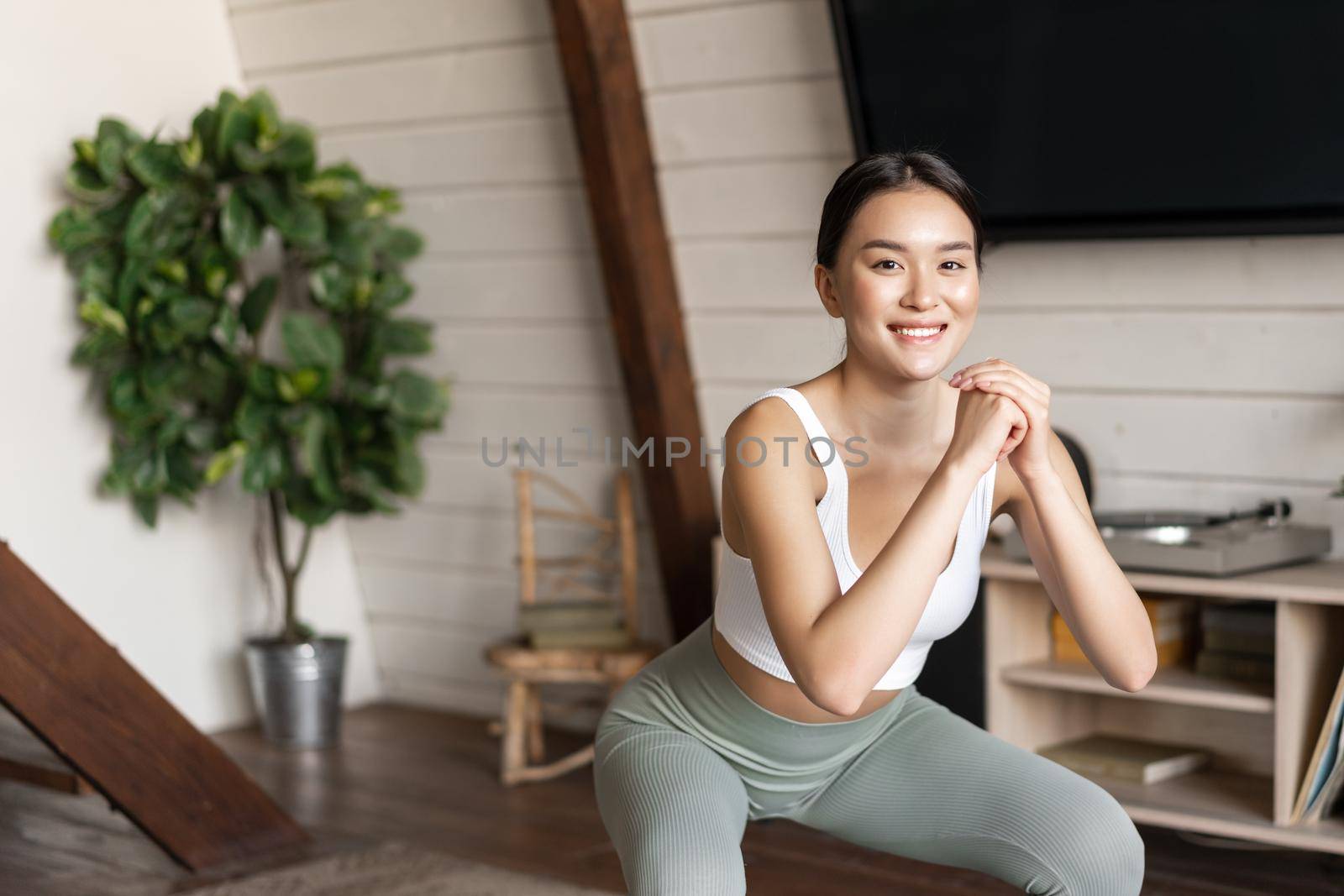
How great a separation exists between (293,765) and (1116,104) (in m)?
2.35

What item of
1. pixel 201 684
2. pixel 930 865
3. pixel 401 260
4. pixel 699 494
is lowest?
pixel 930 865

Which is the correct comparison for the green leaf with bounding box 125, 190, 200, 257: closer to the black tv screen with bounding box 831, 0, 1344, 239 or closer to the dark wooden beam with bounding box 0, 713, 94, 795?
the dark wooden beam with bounding box 0, 713, 94, 795

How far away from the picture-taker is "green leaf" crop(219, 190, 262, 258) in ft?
11.5

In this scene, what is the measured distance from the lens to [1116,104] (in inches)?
103

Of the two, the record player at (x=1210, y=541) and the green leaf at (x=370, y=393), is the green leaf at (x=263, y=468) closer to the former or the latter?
the green leaf at (x=370, y=393)

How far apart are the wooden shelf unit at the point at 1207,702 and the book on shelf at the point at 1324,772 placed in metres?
0.02

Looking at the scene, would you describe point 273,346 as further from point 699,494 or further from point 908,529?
point 908,529

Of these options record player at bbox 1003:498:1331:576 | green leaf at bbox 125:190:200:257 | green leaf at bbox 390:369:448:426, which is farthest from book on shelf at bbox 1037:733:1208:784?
green leaf at bbox 125:190:200:257

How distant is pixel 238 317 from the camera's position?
376 cm

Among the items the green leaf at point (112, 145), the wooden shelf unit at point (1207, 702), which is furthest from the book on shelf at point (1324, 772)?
the green leaf at point (112, 145)

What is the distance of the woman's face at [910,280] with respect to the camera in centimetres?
160

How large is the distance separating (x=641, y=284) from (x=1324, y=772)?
5.38 feet

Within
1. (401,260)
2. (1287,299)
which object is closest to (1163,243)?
→ (1287,299)

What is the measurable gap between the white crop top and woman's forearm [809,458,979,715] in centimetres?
13
